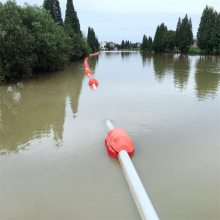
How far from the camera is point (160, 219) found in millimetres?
3732

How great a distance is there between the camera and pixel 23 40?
13.7 meters

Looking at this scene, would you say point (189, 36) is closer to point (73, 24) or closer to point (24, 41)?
point (73, 24)

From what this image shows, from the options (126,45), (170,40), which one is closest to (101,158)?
(170,40)

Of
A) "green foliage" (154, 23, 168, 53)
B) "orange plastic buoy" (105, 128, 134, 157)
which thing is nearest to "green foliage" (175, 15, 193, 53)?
"green foliage" (154, 23, 168, 53)

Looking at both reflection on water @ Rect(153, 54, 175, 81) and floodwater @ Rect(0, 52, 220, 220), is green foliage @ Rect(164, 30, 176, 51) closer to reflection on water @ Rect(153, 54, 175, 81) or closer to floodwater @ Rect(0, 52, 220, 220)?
reflection on water @ Rect(153, 54, 175, 81)

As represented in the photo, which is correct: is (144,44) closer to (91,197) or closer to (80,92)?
(80,92)

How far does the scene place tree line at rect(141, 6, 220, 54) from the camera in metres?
41.4

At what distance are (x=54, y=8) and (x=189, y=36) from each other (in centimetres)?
2777

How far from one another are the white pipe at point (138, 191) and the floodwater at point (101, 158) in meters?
0.14

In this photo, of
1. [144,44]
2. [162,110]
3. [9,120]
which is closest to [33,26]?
[9,120]

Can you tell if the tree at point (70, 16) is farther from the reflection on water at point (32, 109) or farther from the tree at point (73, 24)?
the reflection on water at point (32, 109)

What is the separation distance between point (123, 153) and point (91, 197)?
127cm

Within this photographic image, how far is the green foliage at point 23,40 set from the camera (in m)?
13.5

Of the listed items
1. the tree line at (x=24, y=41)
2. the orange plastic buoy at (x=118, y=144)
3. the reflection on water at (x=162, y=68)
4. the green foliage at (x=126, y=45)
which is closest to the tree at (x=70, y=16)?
the reflection on water at (x=162, y=68)
